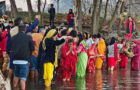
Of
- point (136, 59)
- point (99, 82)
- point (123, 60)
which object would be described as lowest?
point (123, 60)

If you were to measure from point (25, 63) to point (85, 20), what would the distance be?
91.5ft

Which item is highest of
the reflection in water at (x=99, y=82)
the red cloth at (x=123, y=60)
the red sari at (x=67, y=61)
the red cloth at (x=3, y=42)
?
the red cloth at (x=3, y=42)

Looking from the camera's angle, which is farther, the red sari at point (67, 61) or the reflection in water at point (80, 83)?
the red sari at point (67, 61)

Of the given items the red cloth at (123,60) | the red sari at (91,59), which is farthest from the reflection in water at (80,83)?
the red cloth at (123,60)

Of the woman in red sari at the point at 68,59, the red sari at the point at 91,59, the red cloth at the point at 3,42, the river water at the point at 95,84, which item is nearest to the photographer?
the river water at the point at 95,84

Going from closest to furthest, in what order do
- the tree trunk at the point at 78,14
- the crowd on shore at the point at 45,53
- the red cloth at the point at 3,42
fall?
the crowd on shore at the point at 45,53
the red cloth at the point at 3,42
the tree trunk at the point at 78,14

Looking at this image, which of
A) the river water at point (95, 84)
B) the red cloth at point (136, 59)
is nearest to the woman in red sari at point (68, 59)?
the river water at point (95, 84)

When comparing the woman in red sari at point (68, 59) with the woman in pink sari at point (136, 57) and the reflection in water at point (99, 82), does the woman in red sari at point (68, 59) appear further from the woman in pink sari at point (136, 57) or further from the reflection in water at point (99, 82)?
the woman in pink sari at point (136, 57)

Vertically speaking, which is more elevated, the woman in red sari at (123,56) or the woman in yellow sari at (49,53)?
the woman in yellow sari at (49,53)

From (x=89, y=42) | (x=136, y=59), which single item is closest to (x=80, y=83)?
(x=89, y=42)

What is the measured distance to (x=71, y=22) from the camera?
29.8 metres

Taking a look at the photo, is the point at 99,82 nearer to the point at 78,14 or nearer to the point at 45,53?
the point at 45,53

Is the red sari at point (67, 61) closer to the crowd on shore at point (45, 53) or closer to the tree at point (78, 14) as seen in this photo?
the crowd on shore at point (45, 53)

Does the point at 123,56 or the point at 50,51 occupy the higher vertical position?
the point at 50,51
